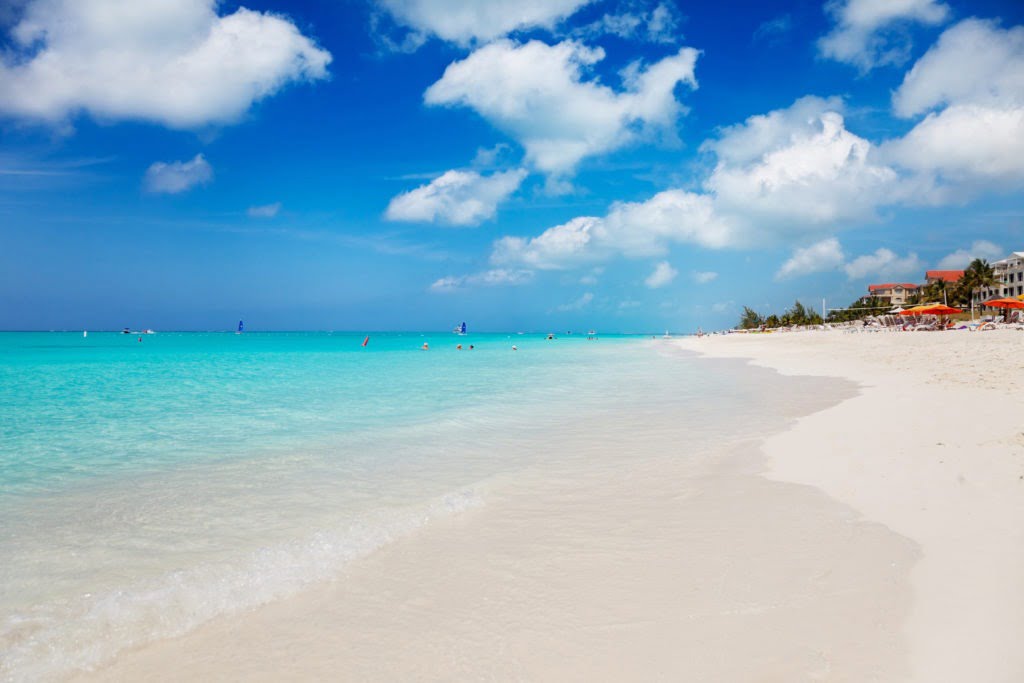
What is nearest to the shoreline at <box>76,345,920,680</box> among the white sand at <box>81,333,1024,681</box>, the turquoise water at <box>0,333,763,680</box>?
the white sand at <box>81,333,1024,681</box>

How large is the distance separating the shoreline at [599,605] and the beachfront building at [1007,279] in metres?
103

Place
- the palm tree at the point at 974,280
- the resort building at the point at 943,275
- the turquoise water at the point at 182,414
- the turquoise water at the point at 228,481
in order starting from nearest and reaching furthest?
1. the turquoise water at the point at 228,481
2. the turquoise water at the point at 182,414
3. the palm tree at the point at 974,280
4. the resort building at the point at 943,275

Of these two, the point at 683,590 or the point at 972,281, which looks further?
the point at 972,281

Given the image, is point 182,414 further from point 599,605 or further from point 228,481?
point 599,605

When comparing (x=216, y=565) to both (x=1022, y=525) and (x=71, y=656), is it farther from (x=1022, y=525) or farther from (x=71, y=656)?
(x=1022, y=525)

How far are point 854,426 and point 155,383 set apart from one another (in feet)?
81.2

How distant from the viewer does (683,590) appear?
12.9ft

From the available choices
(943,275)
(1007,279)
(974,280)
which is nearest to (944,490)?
(974,280)

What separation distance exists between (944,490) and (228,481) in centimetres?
875

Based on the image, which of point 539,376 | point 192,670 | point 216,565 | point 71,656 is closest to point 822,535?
point 192,670

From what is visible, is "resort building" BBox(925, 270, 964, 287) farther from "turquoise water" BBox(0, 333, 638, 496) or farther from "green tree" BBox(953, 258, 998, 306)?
"turquoise water" BBox(0, 333, 638, 496)

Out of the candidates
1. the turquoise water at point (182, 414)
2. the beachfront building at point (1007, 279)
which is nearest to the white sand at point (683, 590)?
the turquoise water at point (182, 414)

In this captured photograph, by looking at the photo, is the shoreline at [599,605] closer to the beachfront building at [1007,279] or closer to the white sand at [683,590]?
the white sand at [683,590]

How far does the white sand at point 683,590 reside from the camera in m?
3.12
